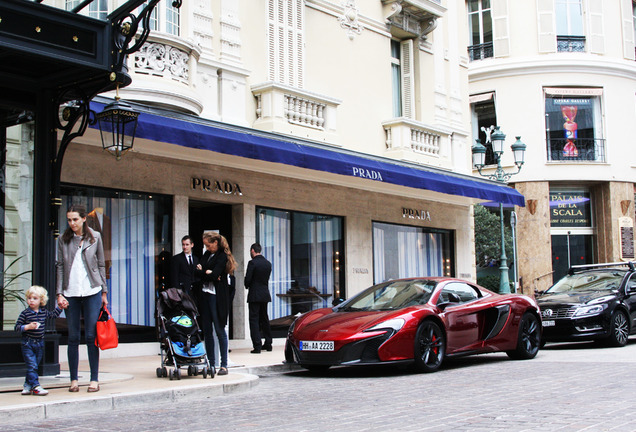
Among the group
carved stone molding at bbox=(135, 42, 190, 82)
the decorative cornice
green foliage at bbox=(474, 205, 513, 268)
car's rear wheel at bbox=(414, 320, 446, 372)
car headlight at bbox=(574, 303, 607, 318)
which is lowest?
car's rear wheel at bbox=(414, 320, 446, 372)

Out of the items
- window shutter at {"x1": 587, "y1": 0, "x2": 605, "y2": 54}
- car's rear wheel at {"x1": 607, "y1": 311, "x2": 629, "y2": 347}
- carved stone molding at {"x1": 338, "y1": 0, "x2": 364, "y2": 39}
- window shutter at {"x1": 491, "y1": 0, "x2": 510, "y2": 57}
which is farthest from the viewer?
window shutter at {"x1": 491, "y1": 0, "x2": 510, "y2": 57}

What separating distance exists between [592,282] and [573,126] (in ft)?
65.2

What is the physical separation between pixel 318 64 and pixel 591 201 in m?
21.4

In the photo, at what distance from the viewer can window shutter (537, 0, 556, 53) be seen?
34.5 m

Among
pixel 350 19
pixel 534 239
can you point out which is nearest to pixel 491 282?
pixel 534 239

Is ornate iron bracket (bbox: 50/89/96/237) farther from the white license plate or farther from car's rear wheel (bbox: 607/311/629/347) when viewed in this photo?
car's rear wheel (bbox: 607/311/629/347)

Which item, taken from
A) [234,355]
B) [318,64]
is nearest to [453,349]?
[234,355]

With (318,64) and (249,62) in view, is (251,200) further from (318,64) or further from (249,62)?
(318,64)

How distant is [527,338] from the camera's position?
1238 centimetres

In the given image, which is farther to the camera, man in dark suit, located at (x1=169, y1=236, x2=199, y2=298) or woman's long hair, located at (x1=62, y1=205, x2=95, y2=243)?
man in dark suit, located at (x1=169, y1=236, x2=199, y2=298)

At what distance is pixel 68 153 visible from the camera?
1221cm

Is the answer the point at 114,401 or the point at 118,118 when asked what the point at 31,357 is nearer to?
→ the point at 114,401

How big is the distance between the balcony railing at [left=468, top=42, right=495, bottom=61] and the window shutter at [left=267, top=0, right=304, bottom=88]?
20502 millimetres

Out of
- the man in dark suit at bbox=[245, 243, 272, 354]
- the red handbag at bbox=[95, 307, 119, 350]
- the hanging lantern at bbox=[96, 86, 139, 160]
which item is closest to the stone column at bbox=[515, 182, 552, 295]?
the man in dark suit at bbox=[245, 243, 272, 354]
